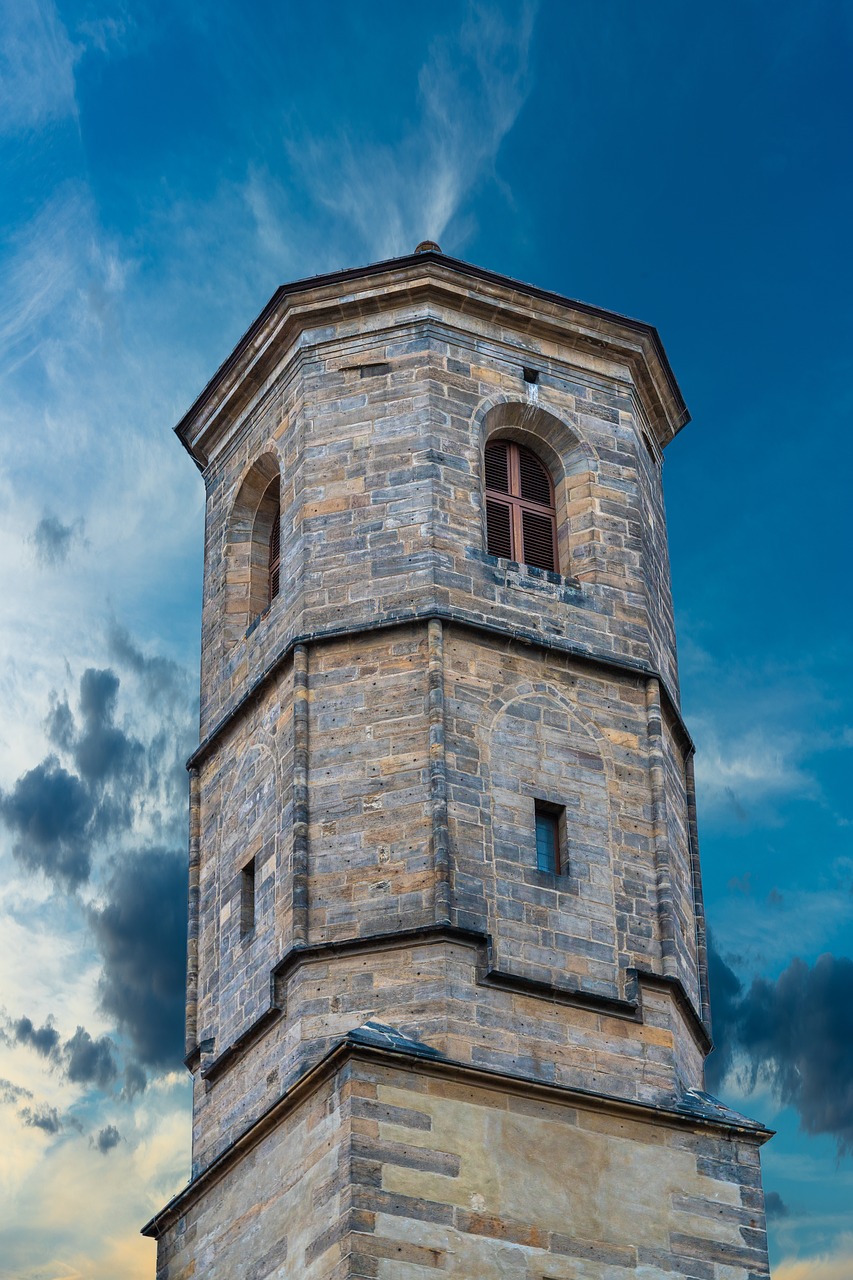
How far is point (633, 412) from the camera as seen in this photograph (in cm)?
3319

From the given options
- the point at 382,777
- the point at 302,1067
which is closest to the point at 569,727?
the point at 382,777

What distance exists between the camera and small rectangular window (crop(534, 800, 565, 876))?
2848 cm

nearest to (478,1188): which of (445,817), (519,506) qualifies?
(445,817)

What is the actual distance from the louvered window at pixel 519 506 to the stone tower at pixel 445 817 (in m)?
0.05

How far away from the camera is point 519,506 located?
104ft

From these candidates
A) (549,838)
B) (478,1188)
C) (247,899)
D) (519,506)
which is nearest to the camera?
(478,1188)

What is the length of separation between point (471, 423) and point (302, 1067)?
875 cm

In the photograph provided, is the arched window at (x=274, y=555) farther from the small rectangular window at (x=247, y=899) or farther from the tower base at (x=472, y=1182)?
the tower base at (x=472, y=1182)

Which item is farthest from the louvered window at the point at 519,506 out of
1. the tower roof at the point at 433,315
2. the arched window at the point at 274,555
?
the arched window at the point at 274,555

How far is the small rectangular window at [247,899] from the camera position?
2919 cm

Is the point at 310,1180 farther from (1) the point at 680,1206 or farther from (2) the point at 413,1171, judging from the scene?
(1) the point at 680,1206

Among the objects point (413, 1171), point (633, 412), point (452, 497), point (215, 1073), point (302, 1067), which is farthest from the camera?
point (633, 412)

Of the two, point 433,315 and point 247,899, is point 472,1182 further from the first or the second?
point 433,315

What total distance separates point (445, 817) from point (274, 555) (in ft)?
21.3
